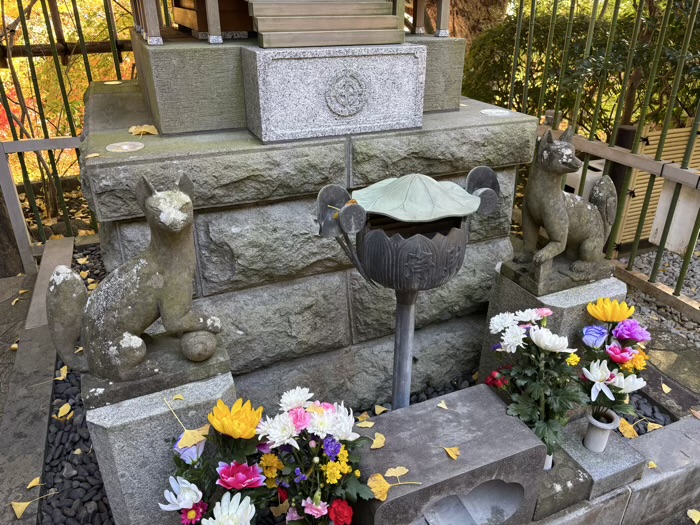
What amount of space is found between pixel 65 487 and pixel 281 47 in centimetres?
228

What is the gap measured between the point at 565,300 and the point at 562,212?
446 mm

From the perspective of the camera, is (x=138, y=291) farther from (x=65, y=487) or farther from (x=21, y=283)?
(x=21, y=283)

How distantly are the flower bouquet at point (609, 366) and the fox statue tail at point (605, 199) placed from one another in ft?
1.56

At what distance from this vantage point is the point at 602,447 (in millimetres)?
2475

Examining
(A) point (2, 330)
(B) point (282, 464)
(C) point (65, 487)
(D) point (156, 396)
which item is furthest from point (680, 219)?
(A) point (2, 330)

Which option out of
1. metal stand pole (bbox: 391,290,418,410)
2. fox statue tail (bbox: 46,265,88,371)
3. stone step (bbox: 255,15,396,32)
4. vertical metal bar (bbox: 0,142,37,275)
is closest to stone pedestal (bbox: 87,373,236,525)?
fox statue tail (bbox: 46,265,88,371)

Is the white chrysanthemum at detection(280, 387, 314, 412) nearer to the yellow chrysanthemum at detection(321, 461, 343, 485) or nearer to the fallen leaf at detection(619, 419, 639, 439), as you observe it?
the yellow chrysanthemum at detection(321, 461, 343, 485)

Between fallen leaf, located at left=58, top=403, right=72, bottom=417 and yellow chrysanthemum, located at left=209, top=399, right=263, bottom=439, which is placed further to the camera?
fallen leaf, located at left=58, top=403, right=72, bottom=417

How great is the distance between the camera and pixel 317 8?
2461 millimetres

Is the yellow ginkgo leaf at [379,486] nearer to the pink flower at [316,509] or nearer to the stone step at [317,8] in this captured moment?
the pink flower at [316,509]

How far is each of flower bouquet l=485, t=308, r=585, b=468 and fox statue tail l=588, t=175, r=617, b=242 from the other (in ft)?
2.49

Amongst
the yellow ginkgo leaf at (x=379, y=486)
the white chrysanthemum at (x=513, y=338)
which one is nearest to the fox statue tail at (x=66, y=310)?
the yellow ginkgo leaf at (x=379, y=486)

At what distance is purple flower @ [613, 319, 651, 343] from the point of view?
2.37 m

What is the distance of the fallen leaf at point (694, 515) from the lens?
101 inches
